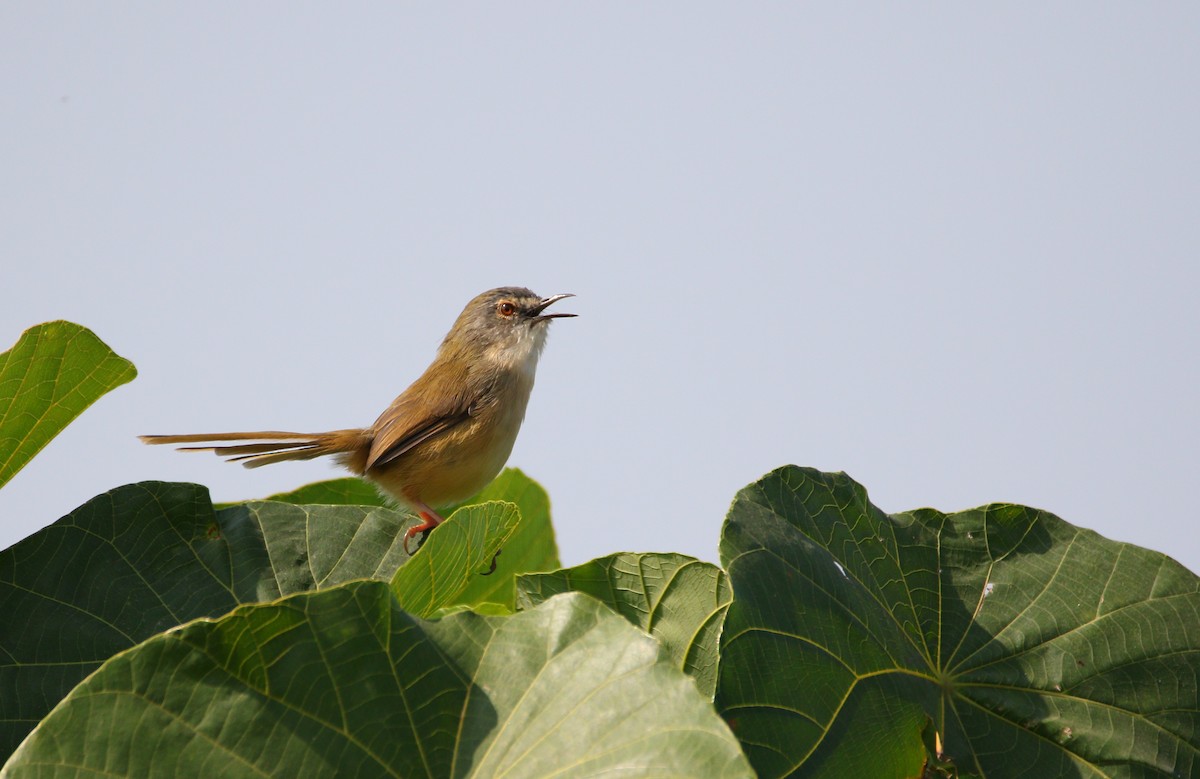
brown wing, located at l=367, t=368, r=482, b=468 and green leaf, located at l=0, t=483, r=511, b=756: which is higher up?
brown wing, located at l=367, t=368, r=482, b=468

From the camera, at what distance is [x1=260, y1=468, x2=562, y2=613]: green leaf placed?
2861 mm

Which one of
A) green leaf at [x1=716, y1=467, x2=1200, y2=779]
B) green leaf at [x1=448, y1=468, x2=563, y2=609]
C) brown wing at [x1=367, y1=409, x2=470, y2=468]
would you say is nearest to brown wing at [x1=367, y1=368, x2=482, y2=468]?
brown wing at [x1=367, y1=409, x2=470, y2=468]

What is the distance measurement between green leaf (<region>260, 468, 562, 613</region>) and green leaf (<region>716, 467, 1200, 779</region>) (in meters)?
1.10

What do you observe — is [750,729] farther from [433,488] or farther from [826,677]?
[433,488]

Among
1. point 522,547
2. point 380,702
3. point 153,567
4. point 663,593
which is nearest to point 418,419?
point 522,547

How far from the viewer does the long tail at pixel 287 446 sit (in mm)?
4336

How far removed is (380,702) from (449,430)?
341 centimetres

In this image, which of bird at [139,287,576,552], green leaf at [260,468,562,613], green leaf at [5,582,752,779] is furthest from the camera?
bird at [139,287,576,552]

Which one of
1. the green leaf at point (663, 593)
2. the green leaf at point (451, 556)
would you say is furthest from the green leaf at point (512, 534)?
the green leaf at point (663, 593)

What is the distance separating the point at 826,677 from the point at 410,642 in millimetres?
742

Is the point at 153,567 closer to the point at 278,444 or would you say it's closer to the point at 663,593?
the point at 663,593

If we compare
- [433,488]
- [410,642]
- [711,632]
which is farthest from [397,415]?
[410,642]

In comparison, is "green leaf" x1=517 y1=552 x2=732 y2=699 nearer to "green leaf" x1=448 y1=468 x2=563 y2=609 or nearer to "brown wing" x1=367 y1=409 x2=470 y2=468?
"green leaf" x1=448 y1=468 x2=563 y2=609

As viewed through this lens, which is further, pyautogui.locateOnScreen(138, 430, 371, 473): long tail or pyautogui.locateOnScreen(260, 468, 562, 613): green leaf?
pyautogui.locateOnScreen(138, 430, 371, 473): long tail
